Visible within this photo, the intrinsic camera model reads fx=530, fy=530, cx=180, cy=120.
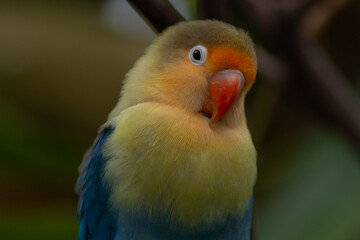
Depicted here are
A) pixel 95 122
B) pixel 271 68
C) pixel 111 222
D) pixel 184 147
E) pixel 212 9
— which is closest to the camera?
pixel 212 9

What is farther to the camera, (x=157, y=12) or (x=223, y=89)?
(x=223, y=89)

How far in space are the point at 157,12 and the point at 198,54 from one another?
31cm

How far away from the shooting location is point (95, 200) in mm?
1354

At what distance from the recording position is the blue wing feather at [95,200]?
4.31 ft

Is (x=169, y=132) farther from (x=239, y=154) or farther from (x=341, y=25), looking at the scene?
(x=341, y=25)

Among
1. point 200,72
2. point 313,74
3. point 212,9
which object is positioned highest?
point 212,9

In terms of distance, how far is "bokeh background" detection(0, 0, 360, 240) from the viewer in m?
1.85

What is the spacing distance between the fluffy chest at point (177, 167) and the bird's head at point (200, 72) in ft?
0.14

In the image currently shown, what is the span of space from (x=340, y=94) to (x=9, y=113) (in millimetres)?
1160

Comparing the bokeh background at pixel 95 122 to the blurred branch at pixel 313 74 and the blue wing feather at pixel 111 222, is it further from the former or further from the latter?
the blue wing feather at pixel 111 222

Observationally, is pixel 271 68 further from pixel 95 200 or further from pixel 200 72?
pixel 95 200

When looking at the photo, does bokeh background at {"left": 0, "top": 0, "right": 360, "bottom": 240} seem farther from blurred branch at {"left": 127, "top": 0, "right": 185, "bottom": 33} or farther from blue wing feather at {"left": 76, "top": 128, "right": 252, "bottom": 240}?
blurred branch at {"left": 127, "top": 0, "right": 185, "bottom": 33}

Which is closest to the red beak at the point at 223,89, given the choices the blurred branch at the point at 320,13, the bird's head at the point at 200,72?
the bird's head at the point at 200,72

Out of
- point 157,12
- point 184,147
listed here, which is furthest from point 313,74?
point 157,12
